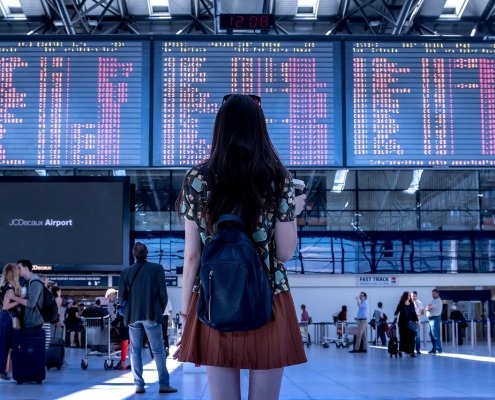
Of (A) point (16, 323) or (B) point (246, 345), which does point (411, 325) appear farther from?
(B) point (246, 345)

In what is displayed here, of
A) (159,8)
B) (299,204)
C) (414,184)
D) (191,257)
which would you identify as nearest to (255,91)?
(299,204)

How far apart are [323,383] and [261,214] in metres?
7.08

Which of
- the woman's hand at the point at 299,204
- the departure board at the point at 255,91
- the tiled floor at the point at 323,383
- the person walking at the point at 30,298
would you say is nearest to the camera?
the woman's hand at the point at 299,204

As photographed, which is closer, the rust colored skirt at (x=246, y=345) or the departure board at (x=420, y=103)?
the rust colored skirt at (x=246, y=345)

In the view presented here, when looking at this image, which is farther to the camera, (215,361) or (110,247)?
(110,247)

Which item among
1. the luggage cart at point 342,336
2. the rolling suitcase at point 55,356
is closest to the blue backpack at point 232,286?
the rolling suitcase at point 55,356

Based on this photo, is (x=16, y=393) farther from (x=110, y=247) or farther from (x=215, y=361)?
(x=110, y=247)

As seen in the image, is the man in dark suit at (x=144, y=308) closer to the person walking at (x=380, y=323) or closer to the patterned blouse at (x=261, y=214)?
the patterned blouse at (x=261, y=214)

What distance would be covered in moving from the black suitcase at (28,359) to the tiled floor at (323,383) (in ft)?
0.34

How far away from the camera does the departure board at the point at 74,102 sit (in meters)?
13.6

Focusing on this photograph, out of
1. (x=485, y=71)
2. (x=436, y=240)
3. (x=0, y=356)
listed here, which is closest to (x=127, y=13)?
(x=436, y=240)

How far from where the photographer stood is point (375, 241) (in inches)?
1158

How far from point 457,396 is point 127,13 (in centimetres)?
2164

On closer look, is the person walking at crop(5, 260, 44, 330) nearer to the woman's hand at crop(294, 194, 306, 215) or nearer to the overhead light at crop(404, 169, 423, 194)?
the woman's hand at crop(294, 194, 306, 215)
